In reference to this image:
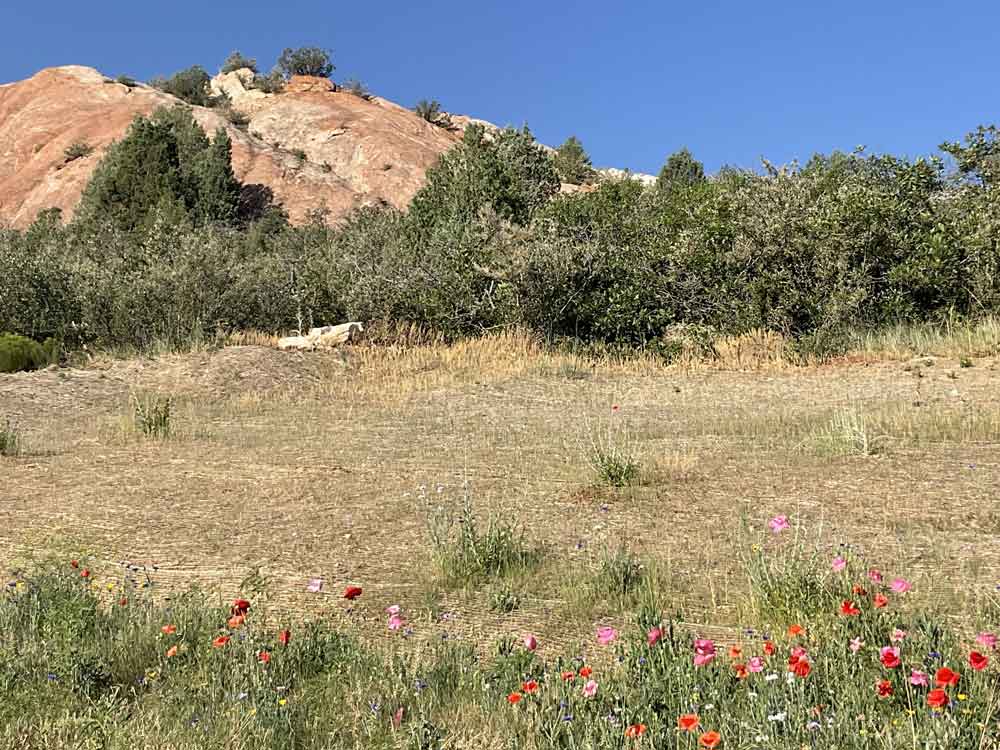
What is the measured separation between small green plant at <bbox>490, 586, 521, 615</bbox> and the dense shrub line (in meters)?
11.5

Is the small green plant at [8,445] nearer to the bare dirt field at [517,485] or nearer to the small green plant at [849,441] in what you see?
the bare dirt field at [517,485]

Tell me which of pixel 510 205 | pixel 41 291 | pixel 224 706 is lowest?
pixel 224 706

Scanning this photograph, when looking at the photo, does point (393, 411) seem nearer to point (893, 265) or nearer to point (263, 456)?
point (263, 456)

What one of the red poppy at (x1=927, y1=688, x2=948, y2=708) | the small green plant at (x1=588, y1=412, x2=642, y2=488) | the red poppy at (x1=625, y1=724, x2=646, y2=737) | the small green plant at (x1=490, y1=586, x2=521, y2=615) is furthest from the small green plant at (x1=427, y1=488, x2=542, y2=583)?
the red poppy at (x1=927, y1=688, x2=948, y2=708)

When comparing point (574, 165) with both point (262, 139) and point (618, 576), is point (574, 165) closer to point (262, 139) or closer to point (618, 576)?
point (262, 139)

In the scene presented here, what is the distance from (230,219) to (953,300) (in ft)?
103

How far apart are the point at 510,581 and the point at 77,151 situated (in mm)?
49710

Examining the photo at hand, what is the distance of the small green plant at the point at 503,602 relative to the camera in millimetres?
4215

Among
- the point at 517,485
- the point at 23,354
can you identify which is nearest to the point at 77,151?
the point at 23,354

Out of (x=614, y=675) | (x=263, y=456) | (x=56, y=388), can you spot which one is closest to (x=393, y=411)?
(x=263, y=456)

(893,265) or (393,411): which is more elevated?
(893,265)

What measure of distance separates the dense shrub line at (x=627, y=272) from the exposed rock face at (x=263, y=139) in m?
24.4

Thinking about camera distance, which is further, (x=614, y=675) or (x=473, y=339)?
(x=473, y=339)

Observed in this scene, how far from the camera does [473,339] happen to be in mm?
16484
